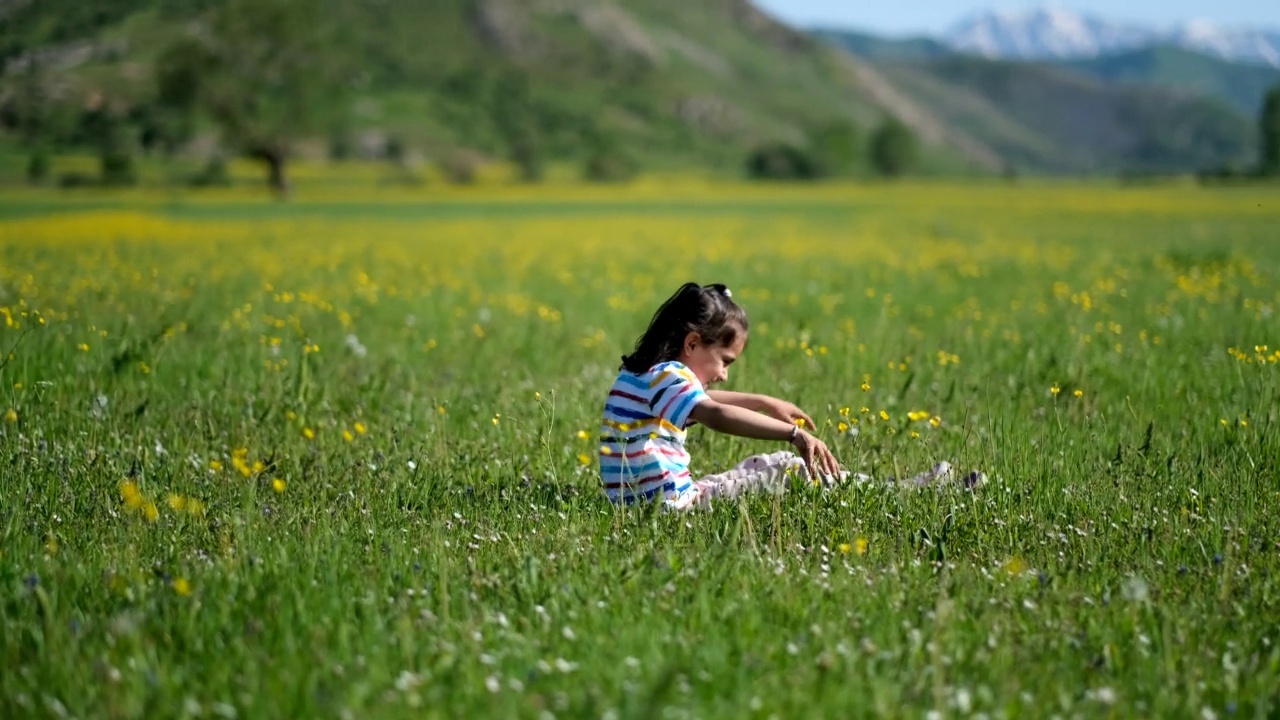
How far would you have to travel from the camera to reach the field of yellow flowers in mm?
3275

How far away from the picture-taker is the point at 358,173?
308 ft

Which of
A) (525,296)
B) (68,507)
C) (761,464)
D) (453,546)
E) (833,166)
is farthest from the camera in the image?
(833,166)

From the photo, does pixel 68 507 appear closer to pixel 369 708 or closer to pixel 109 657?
pixel 109 657

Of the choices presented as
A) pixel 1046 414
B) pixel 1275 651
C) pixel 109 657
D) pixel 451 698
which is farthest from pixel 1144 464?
pixel 109 657

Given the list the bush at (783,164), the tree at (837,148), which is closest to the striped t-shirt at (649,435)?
the bush at (783,164)

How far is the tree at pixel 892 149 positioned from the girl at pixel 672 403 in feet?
480

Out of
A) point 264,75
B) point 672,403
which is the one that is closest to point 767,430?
point 672,403

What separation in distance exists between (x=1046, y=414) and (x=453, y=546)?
444cm

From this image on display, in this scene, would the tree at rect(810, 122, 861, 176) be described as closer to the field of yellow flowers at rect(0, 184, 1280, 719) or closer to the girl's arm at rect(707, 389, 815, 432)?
the field of yellow flowers at rect(0, 184, 1280, 719)

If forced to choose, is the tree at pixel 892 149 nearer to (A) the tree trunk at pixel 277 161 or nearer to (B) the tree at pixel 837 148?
(B) the tree at pixel 837 148

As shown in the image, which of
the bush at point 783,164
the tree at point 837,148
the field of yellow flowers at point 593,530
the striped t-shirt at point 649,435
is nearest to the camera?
the field of yellow flowers at point 593,530

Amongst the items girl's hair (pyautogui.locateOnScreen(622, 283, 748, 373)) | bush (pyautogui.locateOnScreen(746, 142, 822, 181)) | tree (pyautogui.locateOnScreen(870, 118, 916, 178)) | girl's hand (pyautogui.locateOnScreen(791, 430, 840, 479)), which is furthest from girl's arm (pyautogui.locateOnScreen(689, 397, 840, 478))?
tree (pyautogui.locateOnScreen(870, 118, 916, 178))

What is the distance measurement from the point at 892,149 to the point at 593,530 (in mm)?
147130

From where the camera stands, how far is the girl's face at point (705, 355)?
17.1 ft
